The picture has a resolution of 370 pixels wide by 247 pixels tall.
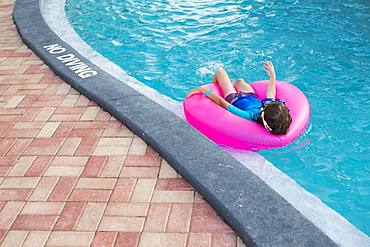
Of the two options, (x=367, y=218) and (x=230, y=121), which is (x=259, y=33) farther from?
(x=367, y=218)

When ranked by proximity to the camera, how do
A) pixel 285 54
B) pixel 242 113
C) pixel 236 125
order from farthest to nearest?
pixel 285 54 < pixel 242 113 < pixel 236 125

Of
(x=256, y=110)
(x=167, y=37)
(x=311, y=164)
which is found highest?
(x=256, y=110)

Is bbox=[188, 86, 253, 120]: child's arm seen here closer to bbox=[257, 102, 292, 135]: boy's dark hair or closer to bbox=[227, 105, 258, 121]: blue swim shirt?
bbox=[227, 105, 258, 121]: blue swim shirt

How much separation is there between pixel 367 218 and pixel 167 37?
161 inches

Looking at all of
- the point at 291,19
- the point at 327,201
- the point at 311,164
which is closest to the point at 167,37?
the point at 291,19

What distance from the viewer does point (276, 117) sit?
3.42 metres

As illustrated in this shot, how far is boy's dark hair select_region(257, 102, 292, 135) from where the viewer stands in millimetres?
3422

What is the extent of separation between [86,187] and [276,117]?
1555 millimetres

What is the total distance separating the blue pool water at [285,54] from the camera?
3.65m

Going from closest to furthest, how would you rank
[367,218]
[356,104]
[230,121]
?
[367,218], [230,121], [356,104]

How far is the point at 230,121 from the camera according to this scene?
360cm

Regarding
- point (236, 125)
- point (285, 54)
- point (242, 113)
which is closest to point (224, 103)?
point (242, 113)

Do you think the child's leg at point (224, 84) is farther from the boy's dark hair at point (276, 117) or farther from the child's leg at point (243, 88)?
the boy's dark hair at point (276, 117)

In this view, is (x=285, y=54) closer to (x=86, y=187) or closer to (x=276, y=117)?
(x=276, y=117)
